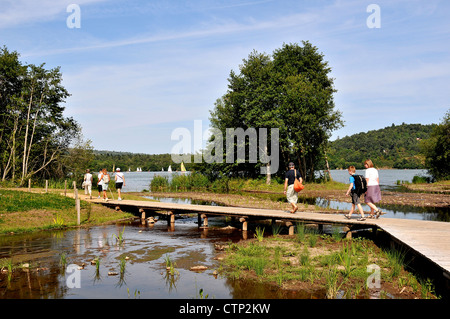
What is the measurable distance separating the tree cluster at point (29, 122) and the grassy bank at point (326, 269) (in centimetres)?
3458

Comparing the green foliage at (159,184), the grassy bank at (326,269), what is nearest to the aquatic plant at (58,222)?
the grassy bank at (326,269)

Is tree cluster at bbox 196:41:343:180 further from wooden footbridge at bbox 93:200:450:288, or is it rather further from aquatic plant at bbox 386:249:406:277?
aquatic plant at bbox 386:249:406:277

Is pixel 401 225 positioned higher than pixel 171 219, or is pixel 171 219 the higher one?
pixel 401 225

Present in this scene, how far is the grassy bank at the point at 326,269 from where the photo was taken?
8984 mm

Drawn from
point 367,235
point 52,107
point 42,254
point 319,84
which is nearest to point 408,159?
point 319,84

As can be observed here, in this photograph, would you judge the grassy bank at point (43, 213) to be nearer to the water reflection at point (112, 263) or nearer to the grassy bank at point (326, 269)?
the water reflection at point (112, 263)

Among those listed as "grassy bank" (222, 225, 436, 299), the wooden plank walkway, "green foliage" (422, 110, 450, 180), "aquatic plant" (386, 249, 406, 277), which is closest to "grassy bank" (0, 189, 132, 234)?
the wooden plank walkway

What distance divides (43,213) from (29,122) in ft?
83.2

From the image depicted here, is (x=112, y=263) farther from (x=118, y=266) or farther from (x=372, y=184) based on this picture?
(x=372, y=184)

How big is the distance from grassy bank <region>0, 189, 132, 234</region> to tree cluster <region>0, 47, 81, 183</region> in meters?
20.1

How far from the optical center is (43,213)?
20.1 m

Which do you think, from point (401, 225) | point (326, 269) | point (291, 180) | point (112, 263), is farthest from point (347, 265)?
point (112, 263)
